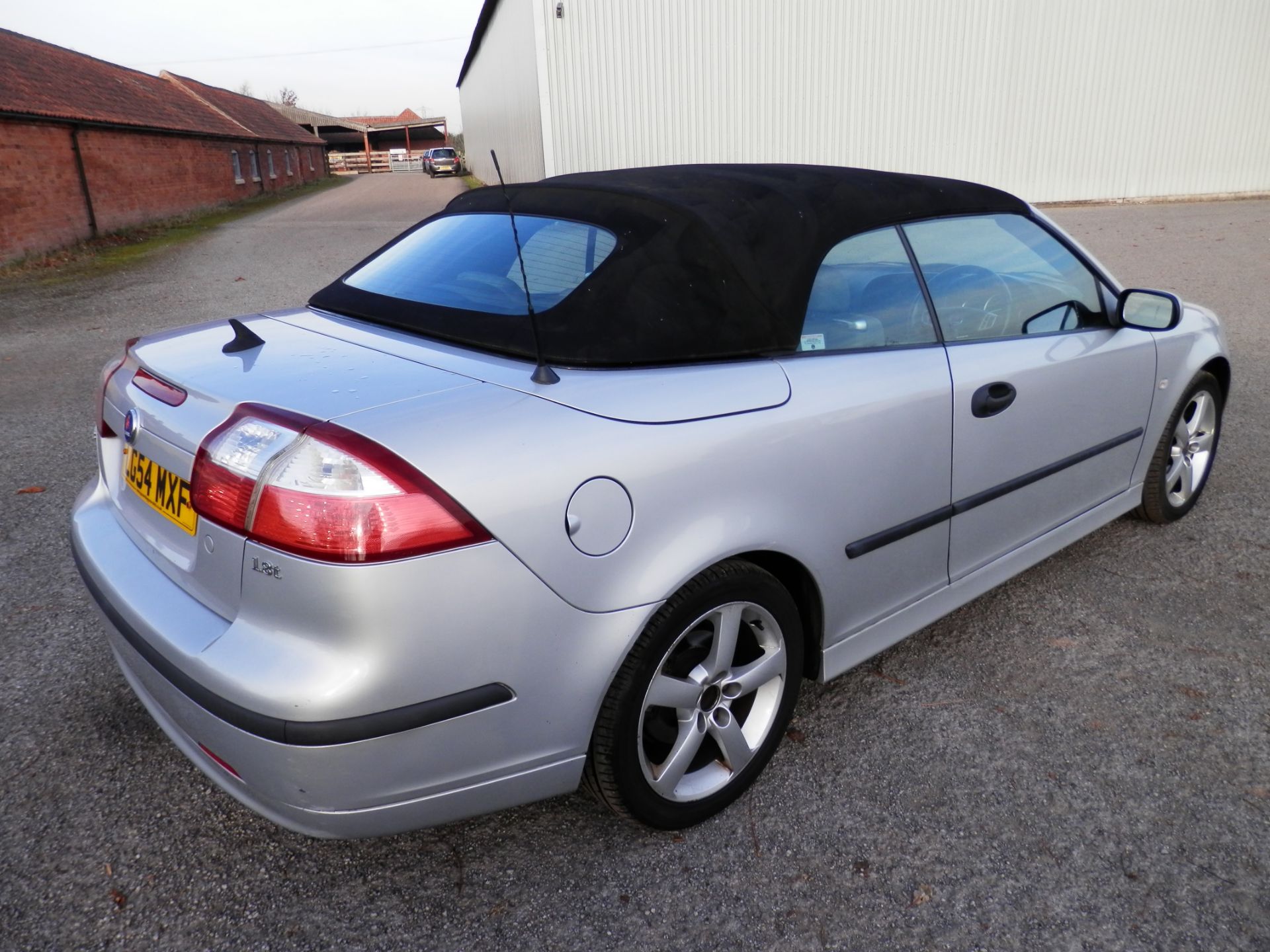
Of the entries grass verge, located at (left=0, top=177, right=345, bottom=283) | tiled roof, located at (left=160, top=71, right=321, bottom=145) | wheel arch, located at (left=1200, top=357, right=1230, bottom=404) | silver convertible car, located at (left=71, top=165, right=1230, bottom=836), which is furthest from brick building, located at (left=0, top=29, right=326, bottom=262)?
wheel arch, located at (left=1200, top=357, right=1230, bottom=404)

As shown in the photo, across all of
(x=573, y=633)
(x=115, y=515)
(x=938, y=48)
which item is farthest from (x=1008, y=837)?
(x=938, y=48)

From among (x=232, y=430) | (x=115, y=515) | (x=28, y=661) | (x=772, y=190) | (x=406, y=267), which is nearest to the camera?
(x=232, y=430)

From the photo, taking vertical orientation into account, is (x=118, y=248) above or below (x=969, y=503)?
below

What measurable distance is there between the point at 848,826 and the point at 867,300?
1.36m

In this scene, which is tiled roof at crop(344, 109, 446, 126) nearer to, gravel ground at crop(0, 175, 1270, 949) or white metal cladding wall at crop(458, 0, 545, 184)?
white metal cladding wall at crop(458, 0, 545, 184)

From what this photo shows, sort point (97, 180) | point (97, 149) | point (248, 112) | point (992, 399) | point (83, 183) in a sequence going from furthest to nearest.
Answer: point (248, 112), point (97, 149), point (97, 180), point (83, 183), point (992, 399)

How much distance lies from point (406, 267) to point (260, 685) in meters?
1.42

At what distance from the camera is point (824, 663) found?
7.98 feet

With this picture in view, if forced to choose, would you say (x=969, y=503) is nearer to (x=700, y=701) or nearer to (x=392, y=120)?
(x=700, y=701)

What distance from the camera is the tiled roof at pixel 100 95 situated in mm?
17734

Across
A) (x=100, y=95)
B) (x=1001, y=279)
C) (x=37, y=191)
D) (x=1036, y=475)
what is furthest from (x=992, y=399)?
(x=100, y=95)

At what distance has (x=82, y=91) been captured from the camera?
2097cm

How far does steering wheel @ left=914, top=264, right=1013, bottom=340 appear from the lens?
266cm

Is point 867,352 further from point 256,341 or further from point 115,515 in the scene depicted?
point 115,515
